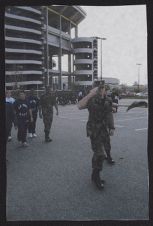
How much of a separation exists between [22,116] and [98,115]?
2.70 meters

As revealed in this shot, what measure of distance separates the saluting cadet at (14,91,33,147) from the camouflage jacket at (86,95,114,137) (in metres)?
2.24

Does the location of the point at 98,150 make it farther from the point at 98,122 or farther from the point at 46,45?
the point at 46,45

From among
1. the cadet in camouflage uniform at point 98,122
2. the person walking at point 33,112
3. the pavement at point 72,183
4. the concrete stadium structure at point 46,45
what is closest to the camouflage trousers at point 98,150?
the cadet in camouflage uniform at point 98,122

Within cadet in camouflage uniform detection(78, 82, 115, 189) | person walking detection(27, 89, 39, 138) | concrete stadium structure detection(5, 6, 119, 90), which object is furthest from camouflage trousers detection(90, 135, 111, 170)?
person walking detection(27, 89, 39, 138)

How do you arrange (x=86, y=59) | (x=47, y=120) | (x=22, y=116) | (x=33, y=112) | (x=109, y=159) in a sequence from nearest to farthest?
(x=86, y=59)
(x=47, y=120)
(x=109, y=159)
(x=22, y=116)
(x=33, y=112)

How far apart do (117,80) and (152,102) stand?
2.63ft

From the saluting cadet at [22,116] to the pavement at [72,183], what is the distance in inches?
8.2

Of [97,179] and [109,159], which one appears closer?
[97,179]

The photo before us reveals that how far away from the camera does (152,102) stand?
2.60 meters

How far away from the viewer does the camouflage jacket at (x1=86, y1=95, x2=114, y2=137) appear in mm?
4035

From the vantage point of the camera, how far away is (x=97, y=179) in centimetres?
413

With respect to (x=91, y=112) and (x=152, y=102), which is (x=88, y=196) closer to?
(x=91, y=112)

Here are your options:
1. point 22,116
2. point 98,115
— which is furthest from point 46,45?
point 22,116

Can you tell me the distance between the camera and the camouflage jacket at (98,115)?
4035 millimetres
